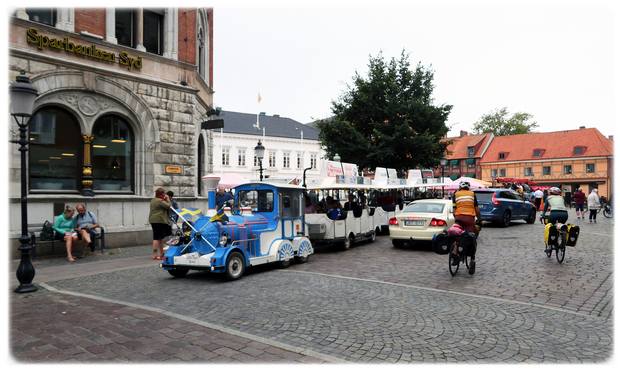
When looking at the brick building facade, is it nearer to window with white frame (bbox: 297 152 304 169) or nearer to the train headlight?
the train headlight

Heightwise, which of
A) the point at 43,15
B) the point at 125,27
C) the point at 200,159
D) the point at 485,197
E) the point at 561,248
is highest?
the point at 125,27

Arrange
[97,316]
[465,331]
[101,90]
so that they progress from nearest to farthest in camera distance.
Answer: [465,331] < [97,316] < [101,90]

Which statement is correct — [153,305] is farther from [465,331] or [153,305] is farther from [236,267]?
[465,331]

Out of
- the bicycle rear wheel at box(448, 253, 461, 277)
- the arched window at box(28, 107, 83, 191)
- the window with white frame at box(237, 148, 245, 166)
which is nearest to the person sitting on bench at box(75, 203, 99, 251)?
the arched window at box(28, 107, 83, 191)

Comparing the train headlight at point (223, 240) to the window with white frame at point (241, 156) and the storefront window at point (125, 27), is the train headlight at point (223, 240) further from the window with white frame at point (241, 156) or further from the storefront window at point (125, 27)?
the window with white frame at point (241, 156)

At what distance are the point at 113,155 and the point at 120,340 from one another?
35.5 ft

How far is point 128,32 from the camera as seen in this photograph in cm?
1502

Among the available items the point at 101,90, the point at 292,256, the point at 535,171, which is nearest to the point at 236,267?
the point at 292,256

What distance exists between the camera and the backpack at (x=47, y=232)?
1173 cm

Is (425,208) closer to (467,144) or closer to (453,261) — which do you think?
(453,261)

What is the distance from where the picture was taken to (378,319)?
19.2 feet

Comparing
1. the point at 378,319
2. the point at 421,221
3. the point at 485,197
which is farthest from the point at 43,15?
the point at 485,197

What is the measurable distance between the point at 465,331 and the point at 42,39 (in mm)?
13152

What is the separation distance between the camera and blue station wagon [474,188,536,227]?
62.5 feet
